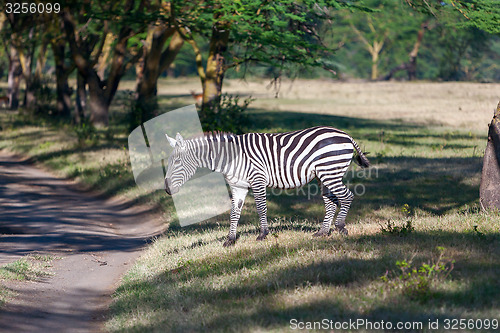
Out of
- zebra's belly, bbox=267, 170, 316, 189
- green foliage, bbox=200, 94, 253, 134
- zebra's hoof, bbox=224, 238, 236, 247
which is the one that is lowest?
green foliage, bbox=200, 94, 253, 134

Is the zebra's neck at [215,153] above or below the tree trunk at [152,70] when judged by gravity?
above

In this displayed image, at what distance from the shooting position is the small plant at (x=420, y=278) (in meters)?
6.75

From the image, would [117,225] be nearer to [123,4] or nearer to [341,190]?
[341,190]

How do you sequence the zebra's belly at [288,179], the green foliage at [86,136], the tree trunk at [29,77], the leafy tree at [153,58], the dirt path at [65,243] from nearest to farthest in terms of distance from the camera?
the dirt path at [65,243]
the zebra's belly at [288,179]
the leafy tree at [153,58]
the green foliage at [86,136]
the tree trunk at [29,77]

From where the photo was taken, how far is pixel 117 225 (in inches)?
584

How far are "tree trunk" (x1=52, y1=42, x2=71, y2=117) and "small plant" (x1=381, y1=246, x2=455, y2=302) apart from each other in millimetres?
25942

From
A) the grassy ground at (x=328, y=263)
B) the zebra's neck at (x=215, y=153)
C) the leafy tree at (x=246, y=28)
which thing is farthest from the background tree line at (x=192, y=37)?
the zebra's neck at (x=215, y=153)

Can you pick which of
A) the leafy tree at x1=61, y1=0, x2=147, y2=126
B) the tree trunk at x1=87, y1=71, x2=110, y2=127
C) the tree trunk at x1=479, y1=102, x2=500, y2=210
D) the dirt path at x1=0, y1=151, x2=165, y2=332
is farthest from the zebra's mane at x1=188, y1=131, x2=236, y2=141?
the tree trunk at x1=87, y1=71, x2=110, y2=127

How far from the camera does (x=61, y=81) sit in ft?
104

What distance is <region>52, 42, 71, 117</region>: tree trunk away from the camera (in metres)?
30.1

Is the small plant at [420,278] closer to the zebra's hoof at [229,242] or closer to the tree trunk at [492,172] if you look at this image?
the zebra's hoof at [229,242]

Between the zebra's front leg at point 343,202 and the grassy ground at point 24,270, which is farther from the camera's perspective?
the zebra's front leg at point 343,202

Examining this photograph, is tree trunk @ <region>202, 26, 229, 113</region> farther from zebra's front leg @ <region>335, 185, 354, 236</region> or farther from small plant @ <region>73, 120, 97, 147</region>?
zebra's front leg @ <region>335, 185, 354, 236</region>

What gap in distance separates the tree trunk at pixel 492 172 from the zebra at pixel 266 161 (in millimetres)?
2946
